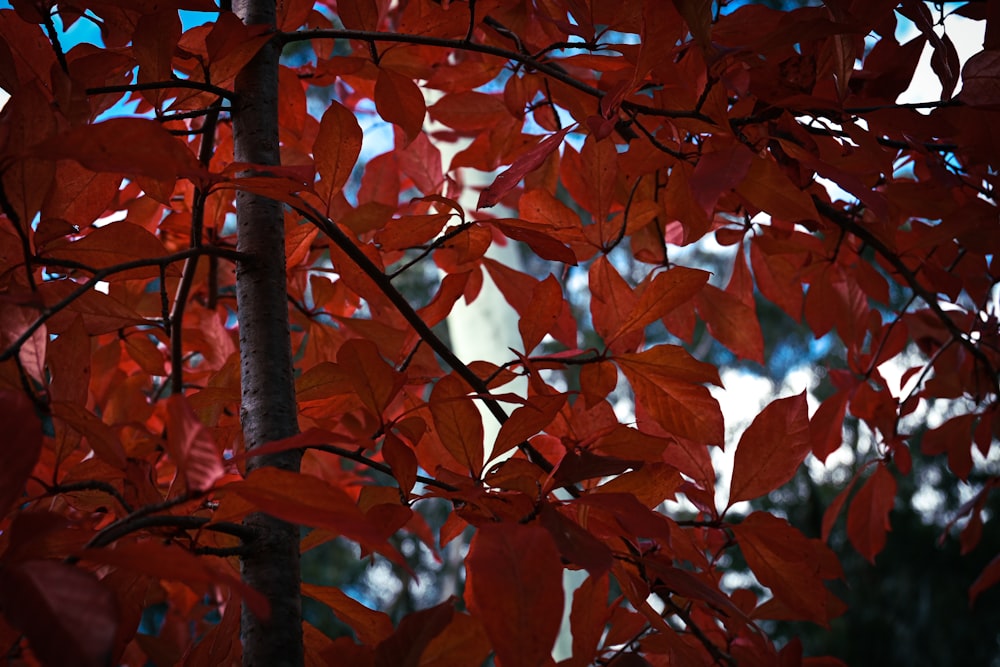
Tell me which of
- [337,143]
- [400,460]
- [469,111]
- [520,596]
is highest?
[469,111]

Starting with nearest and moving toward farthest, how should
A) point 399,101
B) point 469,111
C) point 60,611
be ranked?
point 60,611 → point 399,101 → point 469,111

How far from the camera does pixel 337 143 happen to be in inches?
19.0

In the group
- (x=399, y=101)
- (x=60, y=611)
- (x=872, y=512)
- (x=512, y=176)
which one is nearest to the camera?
(x=60, y=611)

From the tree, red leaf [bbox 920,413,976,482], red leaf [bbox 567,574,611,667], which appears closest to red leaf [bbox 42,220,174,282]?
the tree

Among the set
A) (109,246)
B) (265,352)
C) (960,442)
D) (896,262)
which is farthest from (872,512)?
(109,246)

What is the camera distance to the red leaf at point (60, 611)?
8.8 inches

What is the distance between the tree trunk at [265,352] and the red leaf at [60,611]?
174 mm

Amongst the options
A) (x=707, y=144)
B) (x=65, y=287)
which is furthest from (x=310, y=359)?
(x=707, y=144)

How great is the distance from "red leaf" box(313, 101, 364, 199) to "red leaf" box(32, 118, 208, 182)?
0.59 ft

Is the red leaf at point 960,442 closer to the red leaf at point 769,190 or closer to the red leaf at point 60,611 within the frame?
the red leaf at point 769,190

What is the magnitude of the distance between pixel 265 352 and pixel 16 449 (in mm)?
217

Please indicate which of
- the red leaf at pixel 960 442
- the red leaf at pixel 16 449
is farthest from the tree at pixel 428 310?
the red leaf at pixel 960 442

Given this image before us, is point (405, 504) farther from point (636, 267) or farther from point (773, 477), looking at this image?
point (636, 267)

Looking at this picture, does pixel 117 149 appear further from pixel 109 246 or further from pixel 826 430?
pixel 826 430
